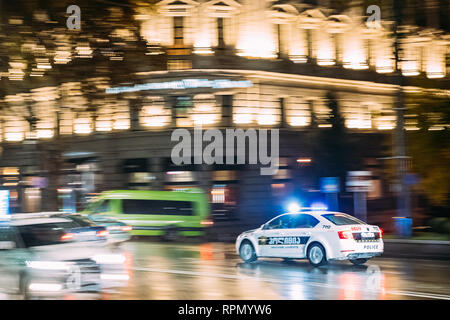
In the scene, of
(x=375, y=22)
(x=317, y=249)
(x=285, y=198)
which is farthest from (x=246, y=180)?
(x=317, y=249)

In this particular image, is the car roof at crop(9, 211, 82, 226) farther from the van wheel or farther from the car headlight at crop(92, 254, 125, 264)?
the van wheel

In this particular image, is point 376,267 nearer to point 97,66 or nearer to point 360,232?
point 360,232

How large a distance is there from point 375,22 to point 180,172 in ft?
60.1

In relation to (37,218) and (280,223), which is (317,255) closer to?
(280,223)

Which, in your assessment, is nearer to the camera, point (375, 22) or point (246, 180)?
point (375, 22)

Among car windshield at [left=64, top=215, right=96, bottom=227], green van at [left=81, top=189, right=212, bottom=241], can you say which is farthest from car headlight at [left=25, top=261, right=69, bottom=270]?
green van at [left=81, top=189, right=212, bottom=241]

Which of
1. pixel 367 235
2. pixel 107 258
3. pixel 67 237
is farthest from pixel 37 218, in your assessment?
pixel 367 235

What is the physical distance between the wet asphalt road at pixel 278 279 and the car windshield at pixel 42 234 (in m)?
1.27

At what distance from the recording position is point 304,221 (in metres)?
18.2

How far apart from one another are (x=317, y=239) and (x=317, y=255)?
40cm

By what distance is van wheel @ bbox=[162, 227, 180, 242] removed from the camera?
30.5m

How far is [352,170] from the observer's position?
39.3 m

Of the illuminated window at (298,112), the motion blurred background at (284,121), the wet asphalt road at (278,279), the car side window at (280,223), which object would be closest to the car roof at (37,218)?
the wet asphalt road at (278,279)

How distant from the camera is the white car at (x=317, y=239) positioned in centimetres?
1720
